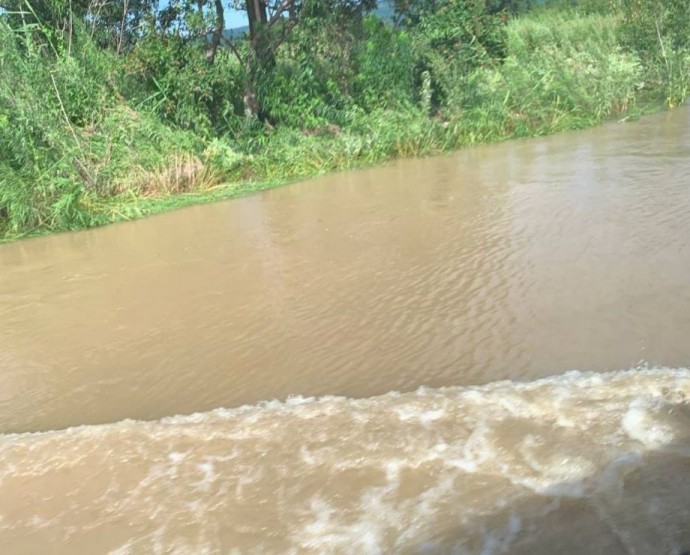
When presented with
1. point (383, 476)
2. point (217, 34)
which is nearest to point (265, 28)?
point (217, 34)

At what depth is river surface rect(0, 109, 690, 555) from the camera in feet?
7.87

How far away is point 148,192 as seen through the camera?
368 inches

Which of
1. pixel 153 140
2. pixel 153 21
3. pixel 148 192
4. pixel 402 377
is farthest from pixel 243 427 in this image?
pixel 153 21

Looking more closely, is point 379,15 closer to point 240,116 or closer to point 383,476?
point 240,116

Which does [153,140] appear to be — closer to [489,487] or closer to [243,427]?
[243,427]

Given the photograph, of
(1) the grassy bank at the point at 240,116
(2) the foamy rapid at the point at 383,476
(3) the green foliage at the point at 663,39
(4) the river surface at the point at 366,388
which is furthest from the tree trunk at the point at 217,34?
(2) the foamy rapid at the point at 383,476

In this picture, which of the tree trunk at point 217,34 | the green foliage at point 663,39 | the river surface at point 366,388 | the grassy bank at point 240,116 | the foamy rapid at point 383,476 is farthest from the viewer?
the green foliage at point 663,39

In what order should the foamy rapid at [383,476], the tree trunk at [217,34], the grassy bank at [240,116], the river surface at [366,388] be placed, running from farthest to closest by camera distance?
the tree trunk at [217,34]
the grassy bank at [240,116]
the river surface at [366,388]
the foamy rapid at [383,476]

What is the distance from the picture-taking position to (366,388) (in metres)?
3.39

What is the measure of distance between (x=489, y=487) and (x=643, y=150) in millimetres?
7712

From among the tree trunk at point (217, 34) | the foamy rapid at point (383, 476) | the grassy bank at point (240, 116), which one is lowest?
the foamy rapid at point (383, 476)

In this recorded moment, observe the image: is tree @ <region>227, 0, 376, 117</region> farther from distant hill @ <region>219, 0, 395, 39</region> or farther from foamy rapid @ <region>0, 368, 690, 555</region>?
foamy rapid @ <region>0, 368, 690, 555</region>

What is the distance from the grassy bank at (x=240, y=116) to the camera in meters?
8.46

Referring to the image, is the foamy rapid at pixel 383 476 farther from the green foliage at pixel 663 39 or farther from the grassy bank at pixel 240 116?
the green foliage at pixel 663 39
